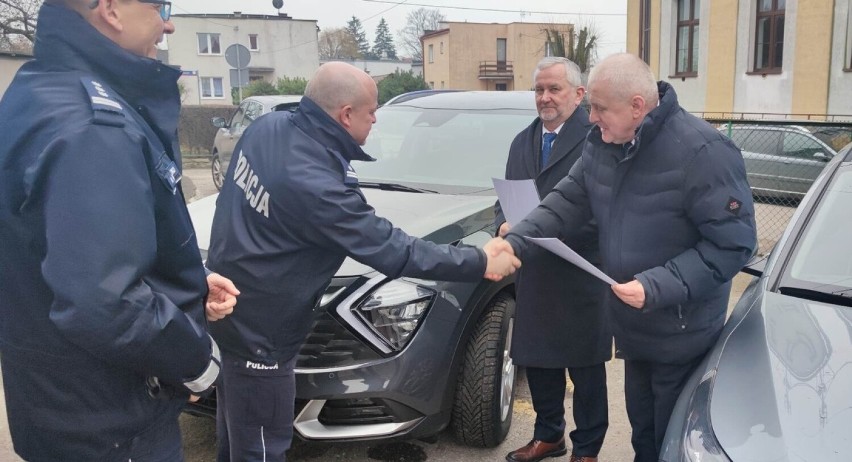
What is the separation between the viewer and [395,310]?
9.89ft

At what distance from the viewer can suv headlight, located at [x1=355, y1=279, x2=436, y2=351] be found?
9.77 ft

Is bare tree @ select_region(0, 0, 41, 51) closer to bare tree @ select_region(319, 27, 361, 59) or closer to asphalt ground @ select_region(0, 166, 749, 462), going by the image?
asphalt ground @ select_region(0, 166, 749, 462)

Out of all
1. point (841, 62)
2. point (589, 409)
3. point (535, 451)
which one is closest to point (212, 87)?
point (841, 62)

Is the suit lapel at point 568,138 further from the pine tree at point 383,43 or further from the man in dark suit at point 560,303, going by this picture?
the pine tree at point 383,43

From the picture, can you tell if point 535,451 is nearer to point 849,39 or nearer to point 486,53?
point 849,39

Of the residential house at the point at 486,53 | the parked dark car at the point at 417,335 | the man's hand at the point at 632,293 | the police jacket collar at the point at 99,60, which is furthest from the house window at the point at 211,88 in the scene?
the police jacket collar at the point at 99,60

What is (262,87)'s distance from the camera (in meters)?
36.5

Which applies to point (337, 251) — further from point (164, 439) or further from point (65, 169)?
point (65, 169)

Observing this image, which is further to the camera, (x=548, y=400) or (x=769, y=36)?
(x=769, y=36)

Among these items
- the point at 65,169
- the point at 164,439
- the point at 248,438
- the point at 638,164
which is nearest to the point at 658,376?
the point at 638,164

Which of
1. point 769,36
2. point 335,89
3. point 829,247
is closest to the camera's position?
point 335,89

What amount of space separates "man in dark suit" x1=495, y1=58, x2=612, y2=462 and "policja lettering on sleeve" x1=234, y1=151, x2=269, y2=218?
49.0 inches

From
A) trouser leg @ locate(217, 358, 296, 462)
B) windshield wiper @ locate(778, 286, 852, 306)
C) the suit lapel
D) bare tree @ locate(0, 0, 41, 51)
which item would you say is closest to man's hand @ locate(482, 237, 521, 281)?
the suit lapel

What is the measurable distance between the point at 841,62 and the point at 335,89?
17740mm
